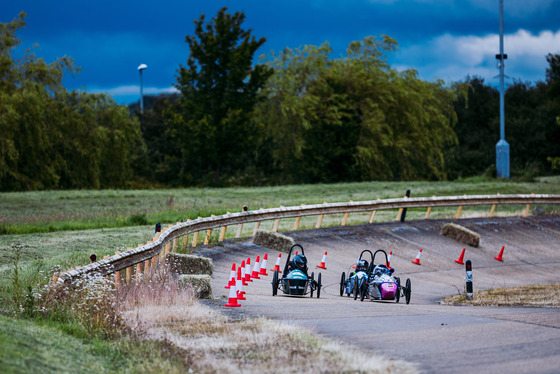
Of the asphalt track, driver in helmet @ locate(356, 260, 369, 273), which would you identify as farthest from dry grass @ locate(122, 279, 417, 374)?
driver in helmet @ locate(356, 260, 369, 273)

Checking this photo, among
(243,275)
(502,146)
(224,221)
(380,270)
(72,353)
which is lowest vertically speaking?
(72,353)

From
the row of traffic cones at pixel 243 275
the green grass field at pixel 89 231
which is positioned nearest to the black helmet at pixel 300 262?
the row of traffic cones at pixel 243 275

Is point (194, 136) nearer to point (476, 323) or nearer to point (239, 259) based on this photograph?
point (239, 259)

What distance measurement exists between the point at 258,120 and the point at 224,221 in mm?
40051

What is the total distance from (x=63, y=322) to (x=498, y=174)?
4823cm

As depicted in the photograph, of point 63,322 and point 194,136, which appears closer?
point 63,322

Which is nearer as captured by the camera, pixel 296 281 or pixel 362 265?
pixel 296 281

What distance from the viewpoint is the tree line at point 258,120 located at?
174ft

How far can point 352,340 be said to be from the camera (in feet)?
30.8

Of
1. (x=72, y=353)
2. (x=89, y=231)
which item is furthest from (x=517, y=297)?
(x=89, y=231)

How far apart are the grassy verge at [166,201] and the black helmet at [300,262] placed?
43.8 feet

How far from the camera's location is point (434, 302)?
1688cm

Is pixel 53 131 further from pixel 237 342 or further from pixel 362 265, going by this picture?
pixel 237 342

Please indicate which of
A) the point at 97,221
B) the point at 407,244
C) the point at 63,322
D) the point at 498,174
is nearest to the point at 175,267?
the point at 63,322
